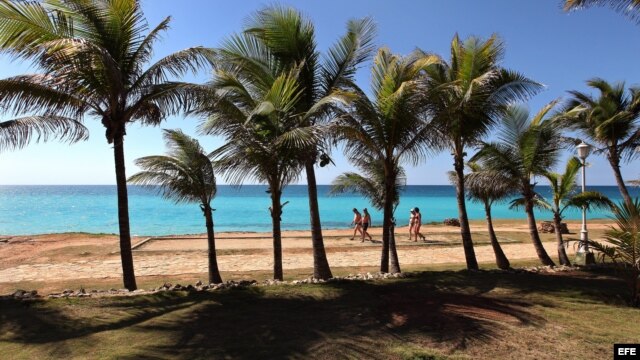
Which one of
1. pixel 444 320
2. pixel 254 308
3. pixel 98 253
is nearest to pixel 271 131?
pixel 254 308

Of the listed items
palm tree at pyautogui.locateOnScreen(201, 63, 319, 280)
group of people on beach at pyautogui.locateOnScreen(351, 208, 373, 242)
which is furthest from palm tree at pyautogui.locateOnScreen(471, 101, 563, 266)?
group of people on beach at pyautogui.locateOnScreen(351, 208, 373, 242)

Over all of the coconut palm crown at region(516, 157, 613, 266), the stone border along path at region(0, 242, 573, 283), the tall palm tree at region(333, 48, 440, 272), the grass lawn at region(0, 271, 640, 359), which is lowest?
the stone border along path at region(0, 242, 573, 283)

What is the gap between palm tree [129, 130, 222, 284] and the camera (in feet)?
32.0

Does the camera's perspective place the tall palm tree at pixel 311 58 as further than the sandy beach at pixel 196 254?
No

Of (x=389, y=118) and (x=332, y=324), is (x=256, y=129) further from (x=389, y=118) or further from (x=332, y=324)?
(x=332, y=324)

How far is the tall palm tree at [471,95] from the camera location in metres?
8.98

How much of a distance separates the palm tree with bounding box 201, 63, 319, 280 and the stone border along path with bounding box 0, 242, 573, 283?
4.99 m

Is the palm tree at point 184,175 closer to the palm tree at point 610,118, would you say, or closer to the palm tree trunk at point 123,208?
the palm tree trunk at point 123,208

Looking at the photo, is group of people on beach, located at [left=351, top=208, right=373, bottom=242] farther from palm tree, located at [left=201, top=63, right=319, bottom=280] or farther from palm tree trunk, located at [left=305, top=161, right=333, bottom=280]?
palm tree, located at [left=201, top=63, right=319, bottom=280]

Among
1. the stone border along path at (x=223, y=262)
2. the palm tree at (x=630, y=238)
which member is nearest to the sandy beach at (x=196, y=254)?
the stone border along path at (x=223, y=262)

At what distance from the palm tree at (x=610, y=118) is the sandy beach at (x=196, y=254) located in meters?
2.52

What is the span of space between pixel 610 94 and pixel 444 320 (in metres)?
12.7

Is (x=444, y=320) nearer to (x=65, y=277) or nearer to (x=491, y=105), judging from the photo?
(x=491, y=105)

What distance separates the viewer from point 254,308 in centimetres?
614
